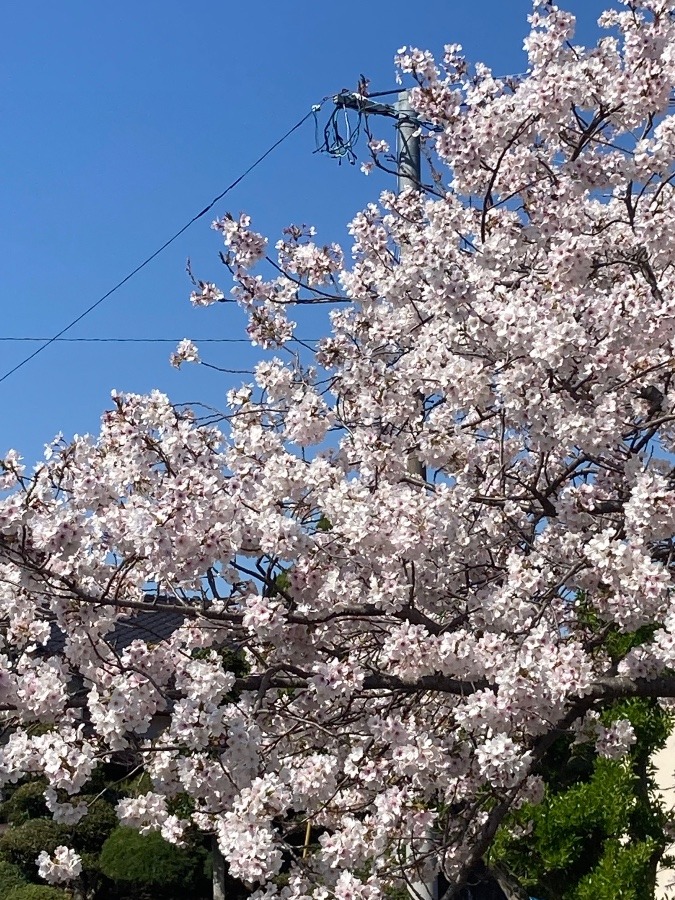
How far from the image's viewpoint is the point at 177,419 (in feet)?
16.6

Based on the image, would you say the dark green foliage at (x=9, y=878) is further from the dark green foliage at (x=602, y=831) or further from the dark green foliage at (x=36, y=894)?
the dark green foliage at (x=602, y=831)

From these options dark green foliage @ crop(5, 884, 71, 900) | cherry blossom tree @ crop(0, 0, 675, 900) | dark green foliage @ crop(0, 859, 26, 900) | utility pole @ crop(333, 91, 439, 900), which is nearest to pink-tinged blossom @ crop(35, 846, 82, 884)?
A: cherry blossom tree @ crop(0, 0, 675, 900)

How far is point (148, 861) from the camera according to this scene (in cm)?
1099

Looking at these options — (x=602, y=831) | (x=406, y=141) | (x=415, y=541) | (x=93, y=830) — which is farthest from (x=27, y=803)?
(x=415, y=541)

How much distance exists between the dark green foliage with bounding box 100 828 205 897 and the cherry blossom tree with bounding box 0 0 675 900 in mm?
6363

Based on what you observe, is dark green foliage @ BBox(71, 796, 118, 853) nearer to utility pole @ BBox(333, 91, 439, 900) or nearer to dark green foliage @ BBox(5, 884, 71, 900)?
dark green foliage @ BBox(5, 884, 71, 900)

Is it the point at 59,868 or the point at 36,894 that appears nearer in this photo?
the point at 59,868

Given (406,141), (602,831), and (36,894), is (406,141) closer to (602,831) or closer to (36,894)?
(602,831)

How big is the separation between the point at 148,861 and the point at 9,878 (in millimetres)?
1418

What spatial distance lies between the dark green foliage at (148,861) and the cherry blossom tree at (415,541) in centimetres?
636

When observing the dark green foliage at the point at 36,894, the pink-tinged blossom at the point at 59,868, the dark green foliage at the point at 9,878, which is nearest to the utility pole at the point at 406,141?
the pink-tinged blossom at the point at 59,868

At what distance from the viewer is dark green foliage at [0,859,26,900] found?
412 inches

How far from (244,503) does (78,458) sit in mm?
1052

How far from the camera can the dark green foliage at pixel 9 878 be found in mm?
10464
